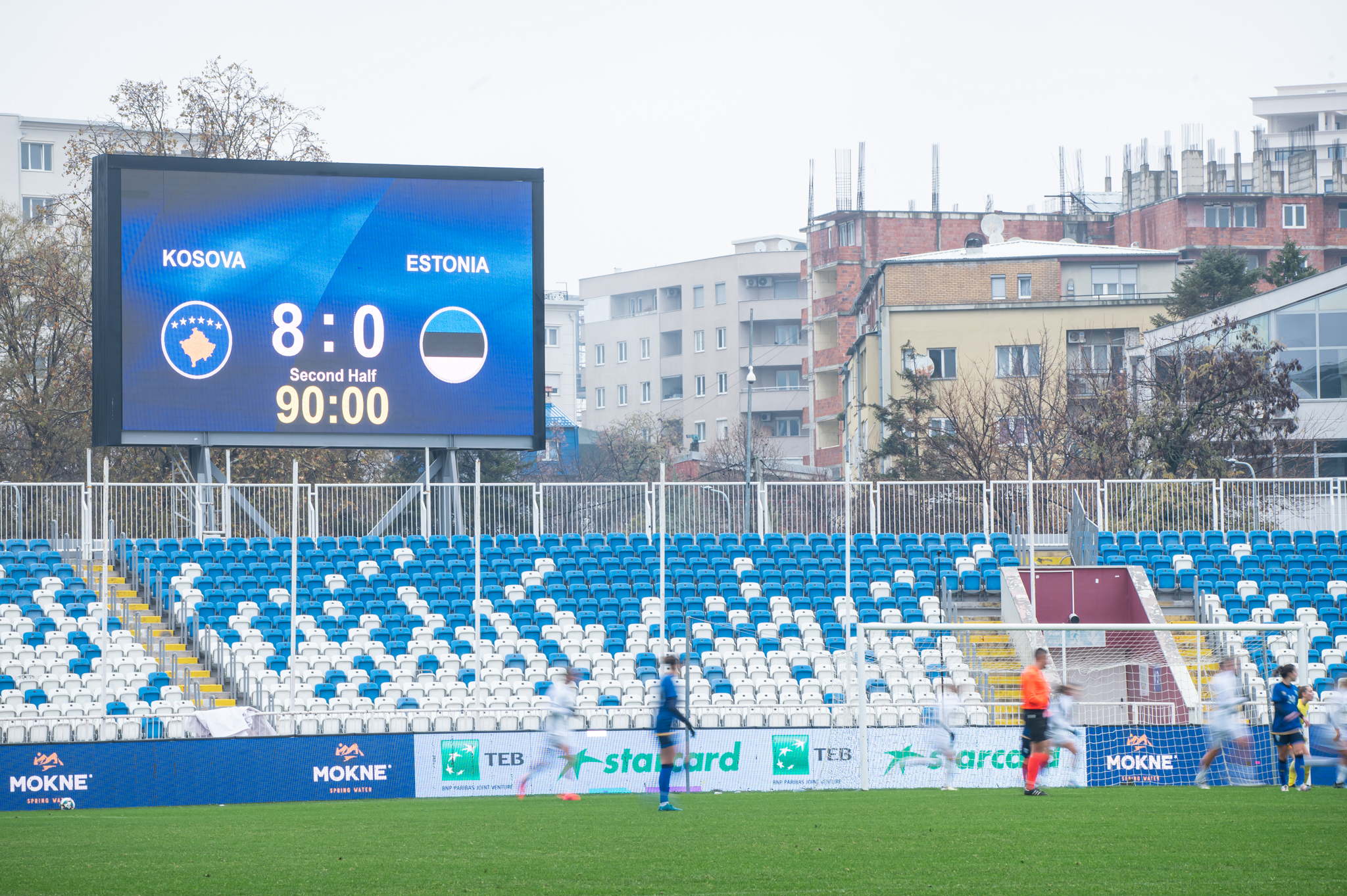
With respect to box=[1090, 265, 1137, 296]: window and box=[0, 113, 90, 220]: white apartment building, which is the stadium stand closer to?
box=[1090, 265, 1137, 296]: window

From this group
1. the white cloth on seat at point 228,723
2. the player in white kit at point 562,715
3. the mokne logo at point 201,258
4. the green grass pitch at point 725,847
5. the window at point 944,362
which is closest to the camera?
the green grass pitch at point 725,847

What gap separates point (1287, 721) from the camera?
61.4 ft

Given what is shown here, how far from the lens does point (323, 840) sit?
14.2 m

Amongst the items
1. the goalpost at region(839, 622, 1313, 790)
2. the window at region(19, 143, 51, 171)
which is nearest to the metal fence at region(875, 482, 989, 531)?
the goalpost at region(839, 622, 1313, 790)

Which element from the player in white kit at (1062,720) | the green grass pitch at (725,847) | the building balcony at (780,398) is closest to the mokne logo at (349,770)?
the green grass pitch at (725,847)

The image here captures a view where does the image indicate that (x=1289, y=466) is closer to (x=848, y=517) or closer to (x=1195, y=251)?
(x=848, y=517)

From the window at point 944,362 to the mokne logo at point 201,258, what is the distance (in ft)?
119

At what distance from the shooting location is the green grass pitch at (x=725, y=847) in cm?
1087

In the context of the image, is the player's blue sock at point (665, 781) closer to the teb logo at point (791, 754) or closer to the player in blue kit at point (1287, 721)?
the teb logo at point (791, 754)

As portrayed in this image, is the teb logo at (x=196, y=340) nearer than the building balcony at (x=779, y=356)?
Yes

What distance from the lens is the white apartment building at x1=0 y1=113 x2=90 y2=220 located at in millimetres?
75938

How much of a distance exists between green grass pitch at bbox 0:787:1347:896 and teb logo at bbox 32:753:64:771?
5.56ft

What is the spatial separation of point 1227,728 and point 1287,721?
112 cm

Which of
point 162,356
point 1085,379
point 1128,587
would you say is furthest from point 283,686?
point 1085,379
